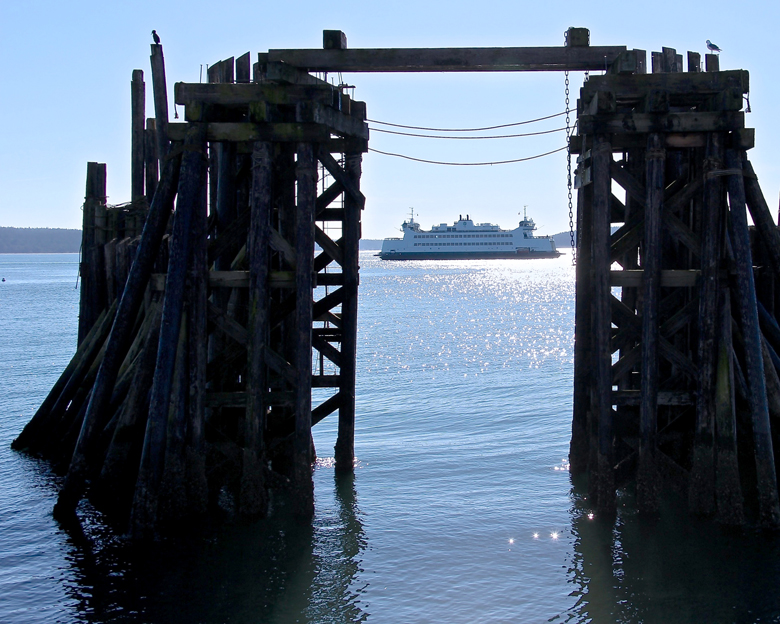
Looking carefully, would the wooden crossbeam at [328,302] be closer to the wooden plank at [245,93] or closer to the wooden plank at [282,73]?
the wooden plank at [245,93]

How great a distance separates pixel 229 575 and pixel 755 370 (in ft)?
20.2

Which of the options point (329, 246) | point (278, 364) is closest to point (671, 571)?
point (278, 364)

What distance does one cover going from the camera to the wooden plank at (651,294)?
29.5 ft

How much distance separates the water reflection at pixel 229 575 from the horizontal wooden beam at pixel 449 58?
5.59 metres

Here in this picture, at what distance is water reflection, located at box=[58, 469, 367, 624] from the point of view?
758cm

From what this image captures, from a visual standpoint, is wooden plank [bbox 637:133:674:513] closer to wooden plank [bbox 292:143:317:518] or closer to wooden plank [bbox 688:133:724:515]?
wooden plank [bbox 688:133:724:515]

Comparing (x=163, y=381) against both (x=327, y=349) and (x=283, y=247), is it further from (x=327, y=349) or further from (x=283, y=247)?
(x=327, y=349)

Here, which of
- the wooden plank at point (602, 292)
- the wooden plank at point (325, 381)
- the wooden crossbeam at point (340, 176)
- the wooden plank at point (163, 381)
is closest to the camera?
the wooden plank at point (163, 381)

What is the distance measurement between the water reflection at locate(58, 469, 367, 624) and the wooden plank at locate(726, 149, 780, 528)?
459 cm

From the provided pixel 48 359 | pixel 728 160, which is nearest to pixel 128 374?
pixel 728 160

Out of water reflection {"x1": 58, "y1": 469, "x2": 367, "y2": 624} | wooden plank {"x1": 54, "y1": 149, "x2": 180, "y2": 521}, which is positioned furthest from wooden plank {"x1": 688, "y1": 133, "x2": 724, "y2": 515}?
wooden plank {"x1": 54, "y1": 149, "x2": 180, "y2": 521}

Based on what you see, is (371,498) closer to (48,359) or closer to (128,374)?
(128,374)

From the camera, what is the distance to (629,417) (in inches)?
422

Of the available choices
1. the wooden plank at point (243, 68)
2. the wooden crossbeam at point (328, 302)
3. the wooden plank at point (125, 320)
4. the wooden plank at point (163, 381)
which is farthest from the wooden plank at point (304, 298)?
the wooden plank at point (243, 68)
